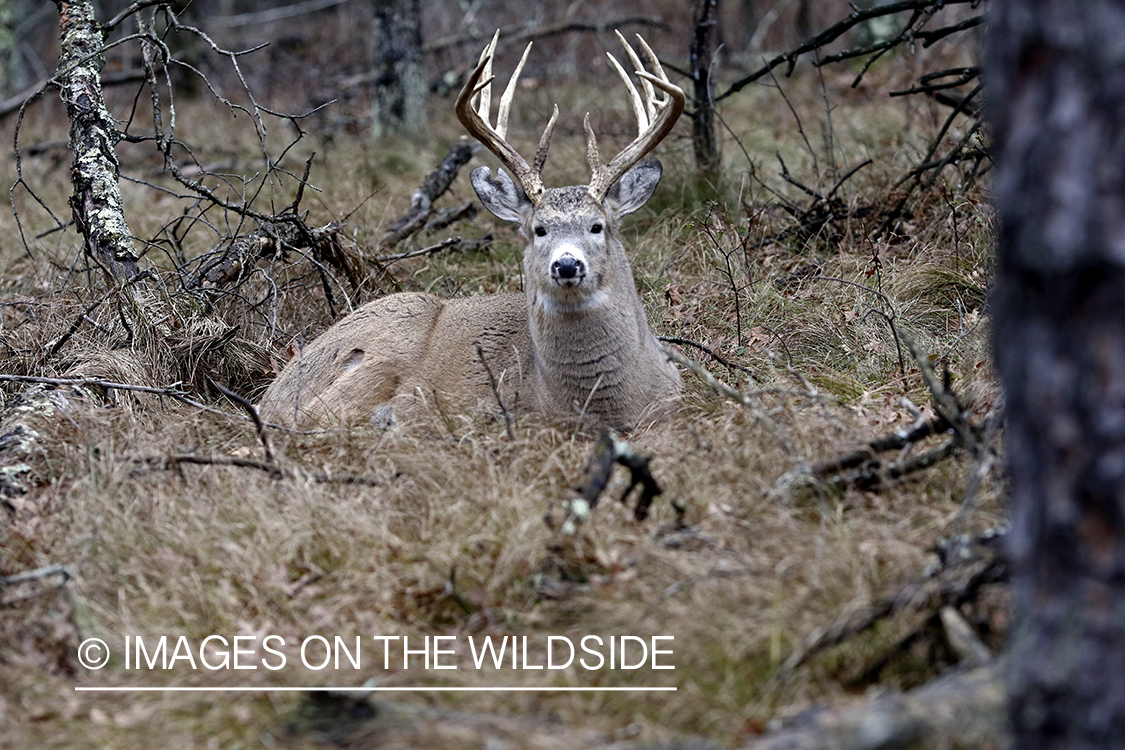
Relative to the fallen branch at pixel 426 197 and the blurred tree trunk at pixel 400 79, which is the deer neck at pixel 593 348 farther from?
the blurred tree trunk at pixel 400 79

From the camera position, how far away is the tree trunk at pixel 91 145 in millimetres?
5695

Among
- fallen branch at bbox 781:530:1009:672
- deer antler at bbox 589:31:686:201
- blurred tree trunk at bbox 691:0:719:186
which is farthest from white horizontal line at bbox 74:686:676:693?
blurred tree trunk at bbox 691:0:719:186

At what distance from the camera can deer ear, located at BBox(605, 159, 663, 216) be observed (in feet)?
18.1

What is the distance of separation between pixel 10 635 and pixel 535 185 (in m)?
3.04

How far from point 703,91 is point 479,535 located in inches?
194

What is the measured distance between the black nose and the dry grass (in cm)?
62

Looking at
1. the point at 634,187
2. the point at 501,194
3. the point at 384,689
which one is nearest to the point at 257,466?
the point at 384,689

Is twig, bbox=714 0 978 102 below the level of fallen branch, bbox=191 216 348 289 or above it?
above

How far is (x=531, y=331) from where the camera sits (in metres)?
5.41

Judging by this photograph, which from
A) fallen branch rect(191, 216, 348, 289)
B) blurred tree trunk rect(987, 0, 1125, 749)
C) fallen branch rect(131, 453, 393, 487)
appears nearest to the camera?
blurred tree trunk rect(987, 0, 1125, 749)

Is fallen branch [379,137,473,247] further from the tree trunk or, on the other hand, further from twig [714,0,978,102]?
twig [714,0,978,102]

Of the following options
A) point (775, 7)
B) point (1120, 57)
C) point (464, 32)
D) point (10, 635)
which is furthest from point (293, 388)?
point (775, 7)

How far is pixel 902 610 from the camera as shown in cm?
285

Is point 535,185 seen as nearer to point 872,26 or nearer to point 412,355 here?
point 412,355
